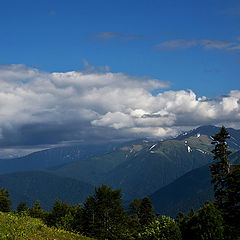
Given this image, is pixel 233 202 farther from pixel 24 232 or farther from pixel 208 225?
pixel 24 232

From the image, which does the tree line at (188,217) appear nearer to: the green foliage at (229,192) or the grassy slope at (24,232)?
the green foliage at (229,192)

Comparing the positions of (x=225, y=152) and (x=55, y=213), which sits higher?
(x=225, y=152)

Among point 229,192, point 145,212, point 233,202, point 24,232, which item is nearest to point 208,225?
point 229,192

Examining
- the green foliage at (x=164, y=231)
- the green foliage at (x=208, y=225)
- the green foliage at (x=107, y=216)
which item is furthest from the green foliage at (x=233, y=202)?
the green foliage at (x=107, y=216)

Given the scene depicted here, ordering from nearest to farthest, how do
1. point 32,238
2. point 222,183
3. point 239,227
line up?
point 32,238 < point 239,227 < point 222,183

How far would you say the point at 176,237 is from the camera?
2858 cm

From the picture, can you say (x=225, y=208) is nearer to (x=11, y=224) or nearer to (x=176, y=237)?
A: (x=176, y=237)

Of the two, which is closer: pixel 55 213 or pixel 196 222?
pixel 196 222

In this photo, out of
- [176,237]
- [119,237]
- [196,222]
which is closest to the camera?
[176,237]

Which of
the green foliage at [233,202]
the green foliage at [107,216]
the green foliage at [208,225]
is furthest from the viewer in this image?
the green foliage at [107,216]

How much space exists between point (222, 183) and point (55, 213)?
49.4m

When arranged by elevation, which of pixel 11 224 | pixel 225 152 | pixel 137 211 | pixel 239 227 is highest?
pixel 225 152

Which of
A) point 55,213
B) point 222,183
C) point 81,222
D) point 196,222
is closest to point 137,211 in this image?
point 55,213

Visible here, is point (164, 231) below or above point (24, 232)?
below
